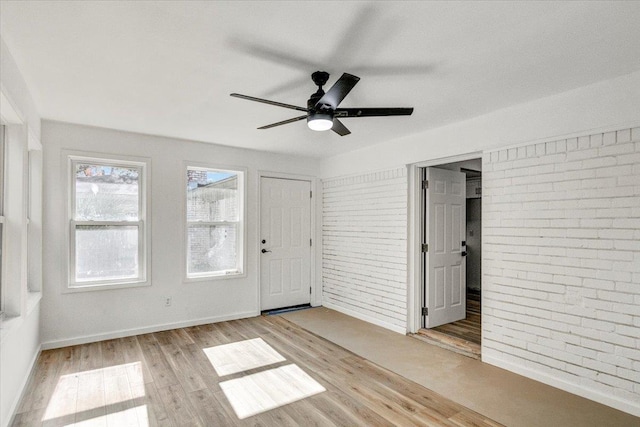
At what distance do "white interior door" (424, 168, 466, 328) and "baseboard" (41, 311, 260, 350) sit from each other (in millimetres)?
2485

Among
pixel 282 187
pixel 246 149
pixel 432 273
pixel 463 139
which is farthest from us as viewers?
pixel 282 187

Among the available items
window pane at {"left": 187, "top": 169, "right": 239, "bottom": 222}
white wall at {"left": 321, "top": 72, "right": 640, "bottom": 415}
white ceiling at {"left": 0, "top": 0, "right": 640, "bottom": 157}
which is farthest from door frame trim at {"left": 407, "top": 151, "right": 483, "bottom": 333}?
window pane at {"left": 187, "top": 169, "right": 239, "bottom": 222}

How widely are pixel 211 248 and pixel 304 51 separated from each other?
3.29m

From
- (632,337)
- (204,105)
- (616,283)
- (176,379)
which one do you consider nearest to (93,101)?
(204,105)

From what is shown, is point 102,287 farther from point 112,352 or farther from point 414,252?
A: point 414,252

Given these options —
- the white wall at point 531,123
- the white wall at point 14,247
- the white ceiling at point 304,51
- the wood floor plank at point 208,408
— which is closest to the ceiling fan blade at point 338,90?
the white ceiling at point 304,51

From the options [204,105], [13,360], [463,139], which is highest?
[204,105]

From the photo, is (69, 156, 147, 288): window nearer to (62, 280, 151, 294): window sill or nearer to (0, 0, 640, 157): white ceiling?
(62, 280, 151, 294): window sill

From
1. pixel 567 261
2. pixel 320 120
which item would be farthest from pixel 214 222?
pixel 567 261

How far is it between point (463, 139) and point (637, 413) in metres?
2.59

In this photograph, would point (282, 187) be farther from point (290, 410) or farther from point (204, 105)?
point (290, 410)

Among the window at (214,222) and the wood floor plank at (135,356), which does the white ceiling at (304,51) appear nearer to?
the window at (214,222)

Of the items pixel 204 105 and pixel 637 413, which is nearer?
pixel 637 413

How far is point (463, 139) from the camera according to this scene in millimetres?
3602
